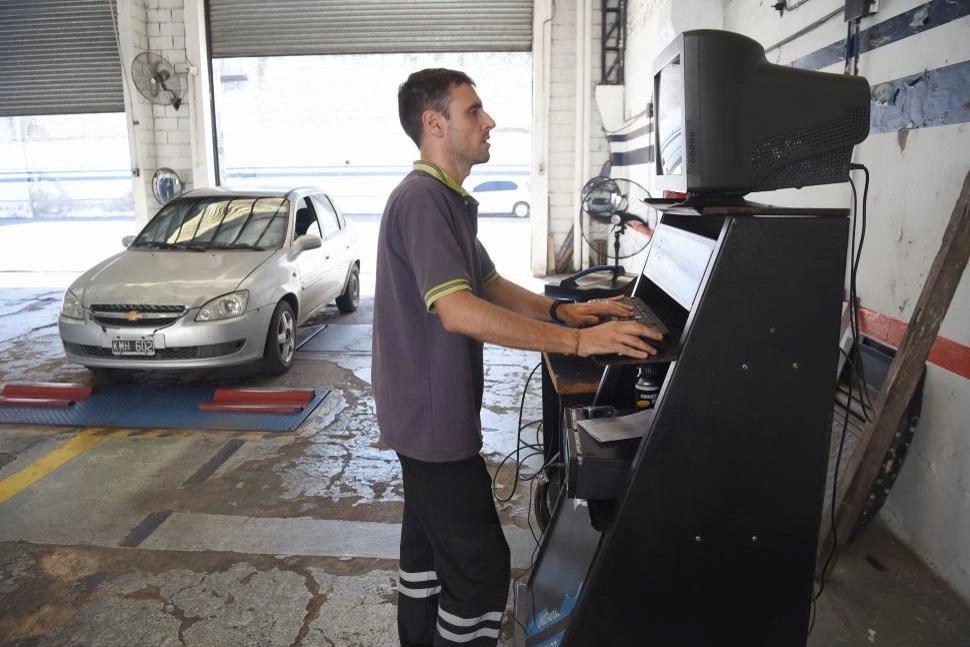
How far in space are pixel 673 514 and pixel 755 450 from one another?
0.23 m

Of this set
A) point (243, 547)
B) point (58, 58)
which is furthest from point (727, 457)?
point (58, 58)

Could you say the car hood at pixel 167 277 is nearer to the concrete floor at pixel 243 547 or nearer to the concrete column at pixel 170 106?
the concrete floor at pixel 243 547

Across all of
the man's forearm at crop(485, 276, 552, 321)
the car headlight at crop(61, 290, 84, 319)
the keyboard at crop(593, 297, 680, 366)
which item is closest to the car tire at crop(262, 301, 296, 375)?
the car headlight at crop(61, 290, 84, 319)

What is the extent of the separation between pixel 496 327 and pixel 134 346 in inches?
159

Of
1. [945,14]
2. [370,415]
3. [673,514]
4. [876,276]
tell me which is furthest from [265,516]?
[945,14]

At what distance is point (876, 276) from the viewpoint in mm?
3010

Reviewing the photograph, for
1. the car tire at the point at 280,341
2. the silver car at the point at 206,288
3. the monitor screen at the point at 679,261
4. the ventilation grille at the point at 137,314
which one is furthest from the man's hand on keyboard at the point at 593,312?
the car tire at the point at 280,341

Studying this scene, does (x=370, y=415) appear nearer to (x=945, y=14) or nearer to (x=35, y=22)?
(x=945, y=14)

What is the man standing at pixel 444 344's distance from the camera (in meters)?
1.70

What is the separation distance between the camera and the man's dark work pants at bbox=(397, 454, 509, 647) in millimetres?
1907

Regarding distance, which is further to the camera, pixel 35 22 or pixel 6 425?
pixel 35 22

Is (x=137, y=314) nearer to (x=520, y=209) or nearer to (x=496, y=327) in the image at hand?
(x=496, y=327)

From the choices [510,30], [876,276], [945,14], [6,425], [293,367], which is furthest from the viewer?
[510,30]

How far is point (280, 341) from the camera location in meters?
5.61
